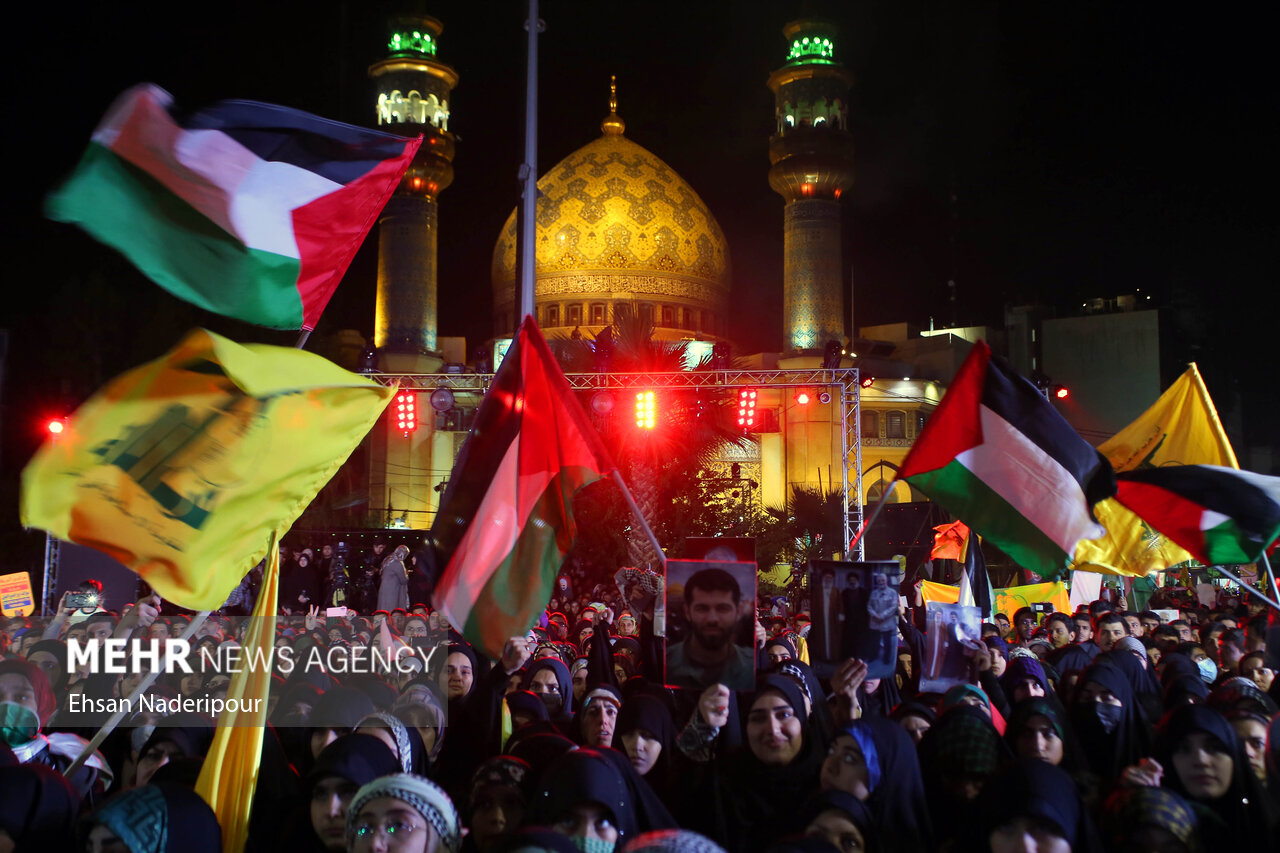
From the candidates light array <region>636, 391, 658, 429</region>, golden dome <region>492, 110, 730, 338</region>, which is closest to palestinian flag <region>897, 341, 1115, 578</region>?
light array <region>636, 391, 658, 429</region>

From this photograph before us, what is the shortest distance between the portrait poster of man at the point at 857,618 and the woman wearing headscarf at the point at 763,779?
0.99m

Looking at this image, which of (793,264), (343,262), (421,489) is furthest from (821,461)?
(343,262)

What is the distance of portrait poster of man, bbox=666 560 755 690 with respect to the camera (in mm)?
4672

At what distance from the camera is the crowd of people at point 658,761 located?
10.5 feet

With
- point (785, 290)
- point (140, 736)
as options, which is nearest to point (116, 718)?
point (140, 736)

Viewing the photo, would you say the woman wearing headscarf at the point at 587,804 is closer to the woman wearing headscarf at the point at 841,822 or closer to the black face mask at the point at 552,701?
the woman wearing headscarf at the point at 841,822

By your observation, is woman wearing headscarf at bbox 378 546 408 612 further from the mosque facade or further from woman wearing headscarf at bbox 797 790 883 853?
the mosque facade

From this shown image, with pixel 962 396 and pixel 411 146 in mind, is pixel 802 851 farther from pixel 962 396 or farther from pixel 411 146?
pixel 411 146

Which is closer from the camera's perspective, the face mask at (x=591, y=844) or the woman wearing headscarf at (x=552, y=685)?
the face mask at (x=591, y=844)

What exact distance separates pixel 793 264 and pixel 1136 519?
28.6m

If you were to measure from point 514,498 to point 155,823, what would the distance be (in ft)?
6.97

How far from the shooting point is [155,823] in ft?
10.3

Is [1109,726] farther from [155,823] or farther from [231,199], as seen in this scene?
[231,199]

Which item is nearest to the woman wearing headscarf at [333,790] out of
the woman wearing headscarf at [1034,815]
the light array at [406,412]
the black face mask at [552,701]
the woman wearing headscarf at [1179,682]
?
the woman wearing headscarf at [1034,815]
